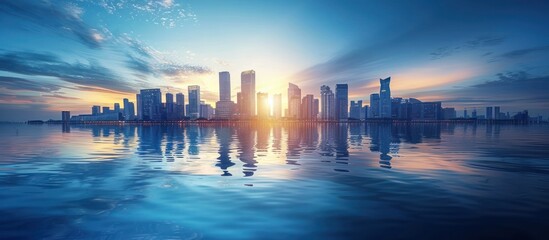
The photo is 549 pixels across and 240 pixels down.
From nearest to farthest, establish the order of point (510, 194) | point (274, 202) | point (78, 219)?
point (78, 219), point (274, 202), point (510, 194)

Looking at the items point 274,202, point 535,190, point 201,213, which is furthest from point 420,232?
point 535,190

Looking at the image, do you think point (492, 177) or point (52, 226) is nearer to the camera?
point (52, 226)

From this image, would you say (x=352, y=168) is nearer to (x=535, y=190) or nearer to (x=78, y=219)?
(x=535, y=190)

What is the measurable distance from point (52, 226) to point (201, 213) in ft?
20.0

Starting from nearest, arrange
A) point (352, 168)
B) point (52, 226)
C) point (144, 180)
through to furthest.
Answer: point (52, 226)
point (144, 180)
point (352, 168)

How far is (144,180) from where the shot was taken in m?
20.3

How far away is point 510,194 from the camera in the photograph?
16000 mm

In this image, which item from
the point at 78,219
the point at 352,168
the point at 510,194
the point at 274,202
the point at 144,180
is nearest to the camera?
the point at 78,219

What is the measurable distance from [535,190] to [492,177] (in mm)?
3951

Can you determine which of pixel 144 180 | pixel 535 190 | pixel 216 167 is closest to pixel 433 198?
pixel 535 190

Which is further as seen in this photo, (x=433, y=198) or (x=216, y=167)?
(x=216, y=167)

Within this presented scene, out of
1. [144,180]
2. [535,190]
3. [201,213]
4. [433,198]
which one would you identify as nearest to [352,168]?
[433,198]

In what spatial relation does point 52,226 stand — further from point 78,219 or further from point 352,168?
point 352,168

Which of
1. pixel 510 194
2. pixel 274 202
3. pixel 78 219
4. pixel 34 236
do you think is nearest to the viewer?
pixel 34 236
